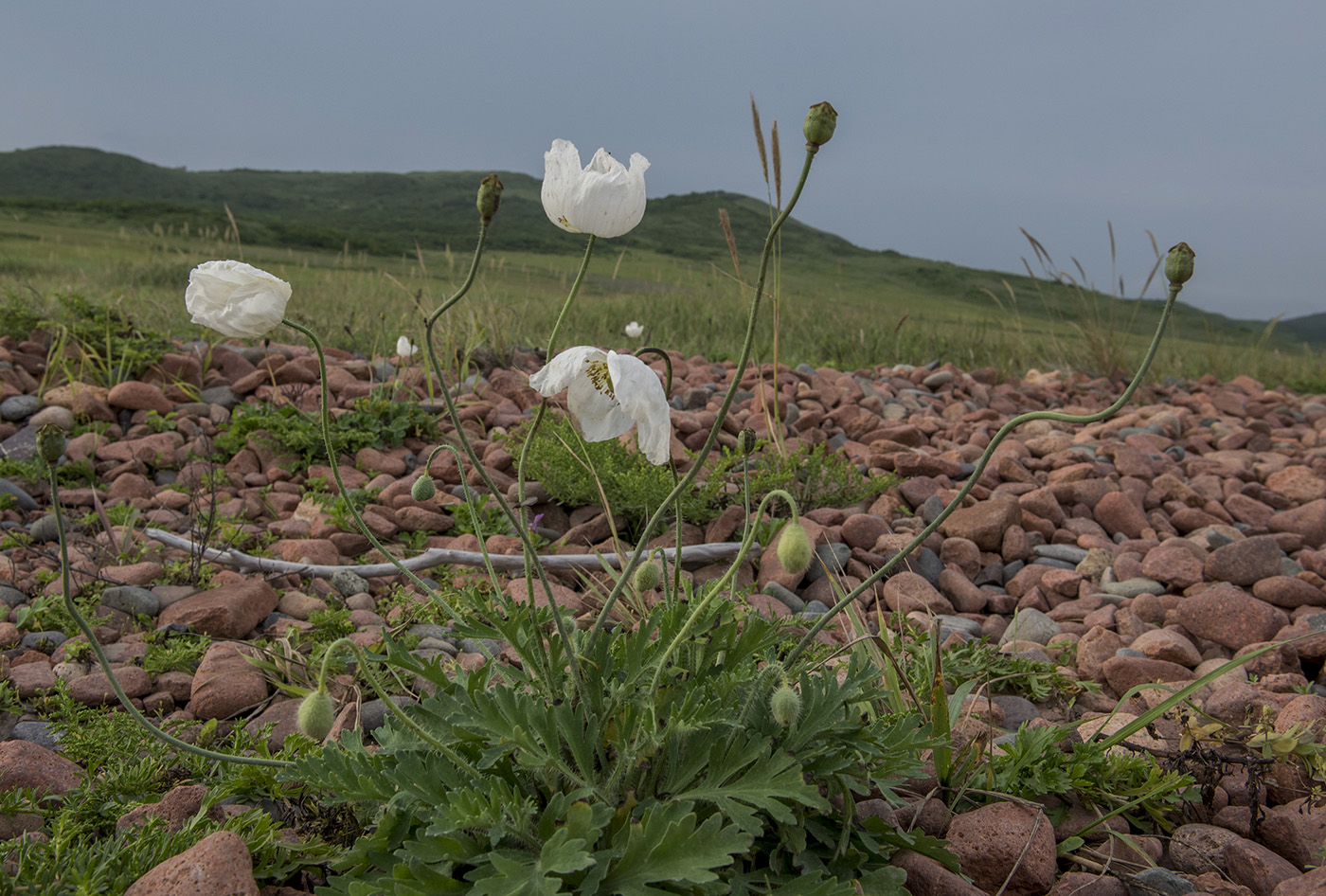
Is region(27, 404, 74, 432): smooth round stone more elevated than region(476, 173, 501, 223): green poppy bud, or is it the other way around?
region(476, 173, 501, 223): green poppy bud

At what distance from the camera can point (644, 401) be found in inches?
54.4

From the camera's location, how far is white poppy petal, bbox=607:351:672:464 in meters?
1.37

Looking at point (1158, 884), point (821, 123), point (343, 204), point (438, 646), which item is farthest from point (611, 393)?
point (343, 204)

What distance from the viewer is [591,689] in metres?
1.61

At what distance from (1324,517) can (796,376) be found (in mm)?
2897

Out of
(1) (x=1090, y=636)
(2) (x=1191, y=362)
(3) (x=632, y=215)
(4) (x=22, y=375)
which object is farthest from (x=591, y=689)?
(2) (x=1191, y=362)

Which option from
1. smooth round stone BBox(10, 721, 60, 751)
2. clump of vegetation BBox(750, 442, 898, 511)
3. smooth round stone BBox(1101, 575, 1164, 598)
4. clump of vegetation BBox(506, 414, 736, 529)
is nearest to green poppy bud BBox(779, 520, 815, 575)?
clump of vegetation BBox(506, 414, 736, 529)

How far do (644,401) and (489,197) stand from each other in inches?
16.1

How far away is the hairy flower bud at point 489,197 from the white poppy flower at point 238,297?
423 mm

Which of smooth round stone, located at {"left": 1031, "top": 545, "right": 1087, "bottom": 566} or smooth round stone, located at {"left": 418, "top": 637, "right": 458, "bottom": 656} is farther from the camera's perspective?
smooth round stone, located at {"left": 1031, "top": 545, "right": 1087, "bottom": 566}

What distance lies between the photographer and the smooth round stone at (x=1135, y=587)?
10.5ft

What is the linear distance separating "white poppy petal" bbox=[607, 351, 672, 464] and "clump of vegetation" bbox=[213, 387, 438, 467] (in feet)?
9.74

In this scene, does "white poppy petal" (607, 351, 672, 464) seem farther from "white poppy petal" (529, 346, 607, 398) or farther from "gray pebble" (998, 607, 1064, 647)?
"gray pebble" (998, 607, 1064, 647)

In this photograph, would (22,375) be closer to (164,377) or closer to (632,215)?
(164,377)
